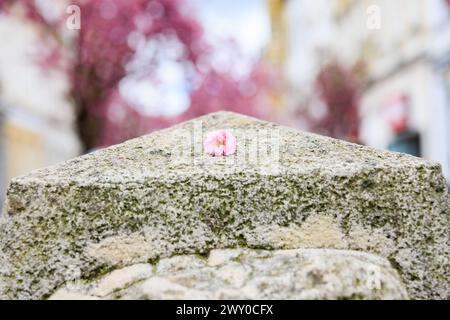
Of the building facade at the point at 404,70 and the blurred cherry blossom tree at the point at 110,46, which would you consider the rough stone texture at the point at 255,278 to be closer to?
the blurred cherry blossom tree at the point at 110,46

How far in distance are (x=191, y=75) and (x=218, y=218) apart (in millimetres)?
11078

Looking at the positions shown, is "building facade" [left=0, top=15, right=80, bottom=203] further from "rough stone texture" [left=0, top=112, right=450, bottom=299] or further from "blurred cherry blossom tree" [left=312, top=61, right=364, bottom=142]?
"rough stone texture" [left=0, top=112, right=450, bottom=299]

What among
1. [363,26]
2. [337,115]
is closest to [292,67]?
[363,26]

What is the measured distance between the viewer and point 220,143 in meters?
1.88

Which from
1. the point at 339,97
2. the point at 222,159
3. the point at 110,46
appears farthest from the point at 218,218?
the point at 339,97

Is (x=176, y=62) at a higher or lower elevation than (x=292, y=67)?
lower

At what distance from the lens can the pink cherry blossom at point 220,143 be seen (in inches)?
73.0

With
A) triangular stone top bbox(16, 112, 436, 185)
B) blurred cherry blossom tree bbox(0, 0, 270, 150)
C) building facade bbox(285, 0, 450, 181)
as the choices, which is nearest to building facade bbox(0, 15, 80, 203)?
blurred cherry blossom tree bbox(0, 0, 270, 150)

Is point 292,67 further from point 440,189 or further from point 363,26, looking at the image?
point 440,189

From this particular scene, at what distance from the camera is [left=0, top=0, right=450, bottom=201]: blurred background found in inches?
439

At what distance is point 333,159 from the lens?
178 centimetres

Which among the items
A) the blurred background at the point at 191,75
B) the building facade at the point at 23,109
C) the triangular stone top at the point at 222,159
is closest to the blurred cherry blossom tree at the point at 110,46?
the blurred background at the point at 191,75

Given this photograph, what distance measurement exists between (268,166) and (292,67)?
107 feet
